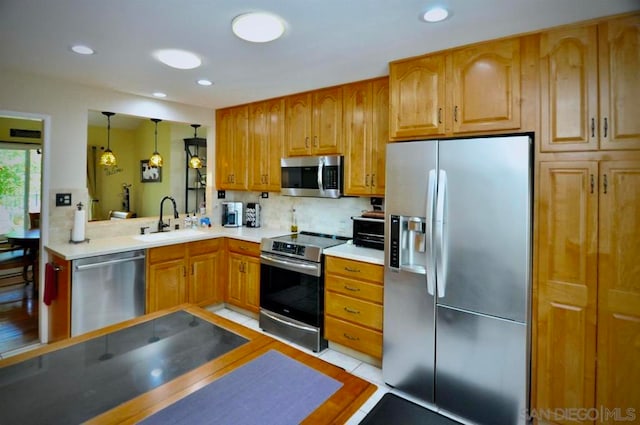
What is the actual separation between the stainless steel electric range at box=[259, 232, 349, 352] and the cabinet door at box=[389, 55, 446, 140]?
124 centimetres

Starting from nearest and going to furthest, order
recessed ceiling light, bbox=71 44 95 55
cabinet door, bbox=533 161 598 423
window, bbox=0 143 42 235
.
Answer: cabinet door, bbox=533 161 598 423, recessed ceiling light, bbox=71 44 95 55, window, bbox=0 143 42 235

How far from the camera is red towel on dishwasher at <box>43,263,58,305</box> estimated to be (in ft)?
9.53

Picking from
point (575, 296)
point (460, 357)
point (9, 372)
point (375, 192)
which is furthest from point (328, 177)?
point (9, 372)

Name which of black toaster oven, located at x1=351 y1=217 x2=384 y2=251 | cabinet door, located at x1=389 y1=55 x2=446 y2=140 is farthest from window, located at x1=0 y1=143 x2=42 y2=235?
cabinet door, located at x1=389 y1=55 x2=446 y2=140

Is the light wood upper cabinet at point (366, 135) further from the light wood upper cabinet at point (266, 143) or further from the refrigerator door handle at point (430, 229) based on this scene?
the light wood upper cabinet at point (266, 143)

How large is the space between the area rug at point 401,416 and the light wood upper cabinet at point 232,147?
301 cm

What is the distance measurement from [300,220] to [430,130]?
1980mm

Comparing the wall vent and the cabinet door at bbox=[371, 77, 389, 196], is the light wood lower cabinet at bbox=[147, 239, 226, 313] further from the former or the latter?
the wall vent

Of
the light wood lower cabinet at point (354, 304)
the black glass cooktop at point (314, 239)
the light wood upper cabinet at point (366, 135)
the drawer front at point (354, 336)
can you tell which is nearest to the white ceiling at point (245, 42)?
the light wood upper cabinet at point (366, 135)

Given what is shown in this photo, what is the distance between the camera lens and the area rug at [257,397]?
36.7 inches

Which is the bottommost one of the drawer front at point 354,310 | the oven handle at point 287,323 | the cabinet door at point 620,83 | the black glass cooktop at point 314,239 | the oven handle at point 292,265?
the oven handle at point 287,323

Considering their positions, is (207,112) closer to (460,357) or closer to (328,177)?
(328,177)

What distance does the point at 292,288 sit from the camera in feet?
10.2

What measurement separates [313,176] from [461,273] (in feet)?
5.58
